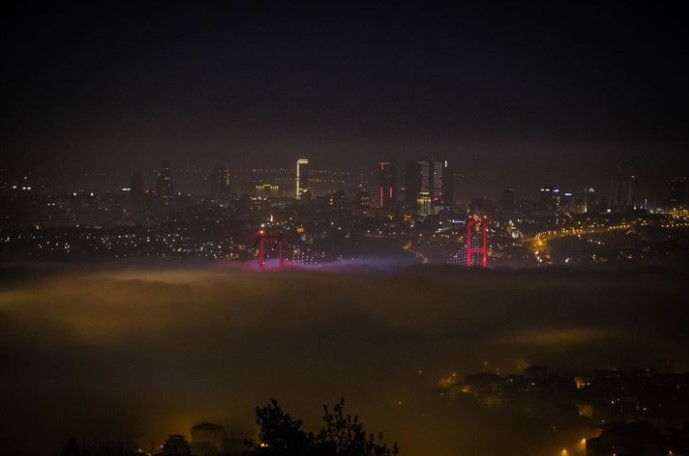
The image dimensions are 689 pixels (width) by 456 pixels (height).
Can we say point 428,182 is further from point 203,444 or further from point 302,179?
point 203,444

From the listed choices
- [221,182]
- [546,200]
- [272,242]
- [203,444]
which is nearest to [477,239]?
[546,200]

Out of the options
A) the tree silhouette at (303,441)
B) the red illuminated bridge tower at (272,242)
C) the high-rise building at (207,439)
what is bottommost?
the high-rise building at (207,439)

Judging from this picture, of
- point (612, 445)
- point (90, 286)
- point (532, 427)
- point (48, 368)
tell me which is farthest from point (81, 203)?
point (612, 445)

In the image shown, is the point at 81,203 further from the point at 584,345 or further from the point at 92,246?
the point at 584,345

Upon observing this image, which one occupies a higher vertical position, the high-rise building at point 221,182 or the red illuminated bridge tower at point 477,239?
the high-rise building at point 221,182

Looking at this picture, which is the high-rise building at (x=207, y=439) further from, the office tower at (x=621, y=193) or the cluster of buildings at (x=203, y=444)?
the office tower at (x=621, y=193)

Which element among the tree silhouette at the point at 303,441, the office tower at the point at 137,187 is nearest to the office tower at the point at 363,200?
the office tower at the point at 137,187

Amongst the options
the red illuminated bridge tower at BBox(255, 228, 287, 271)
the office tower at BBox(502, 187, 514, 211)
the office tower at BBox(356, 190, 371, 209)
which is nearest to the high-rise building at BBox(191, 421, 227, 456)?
the red illuminated bridge tower at BBox(255, 228, 287, 271)
